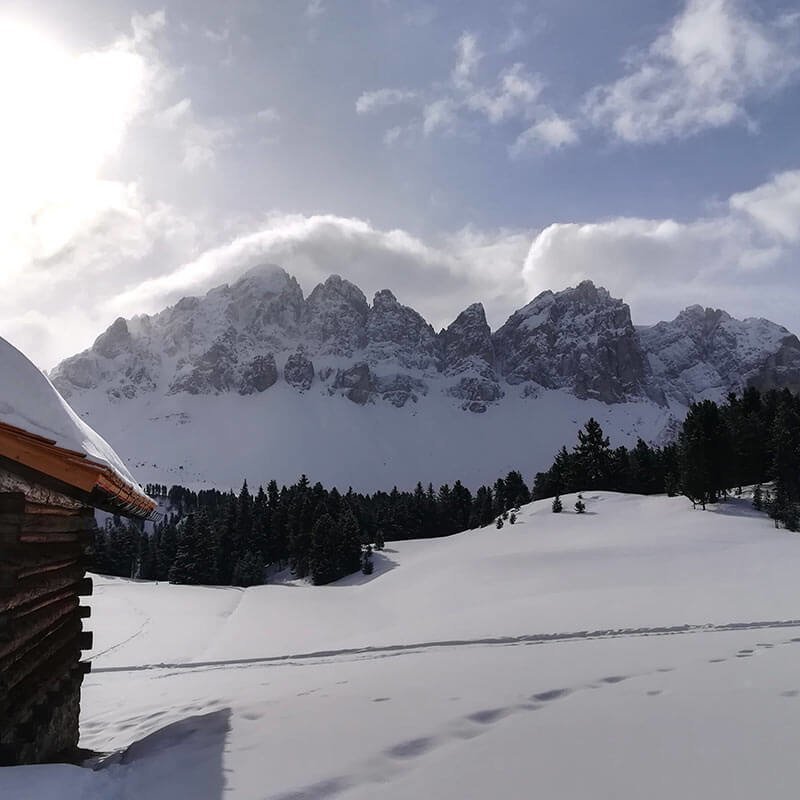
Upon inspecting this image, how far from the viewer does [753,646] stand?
8.70 m

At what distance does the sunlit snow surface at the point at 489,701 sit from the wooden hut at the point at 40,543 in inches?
33.3

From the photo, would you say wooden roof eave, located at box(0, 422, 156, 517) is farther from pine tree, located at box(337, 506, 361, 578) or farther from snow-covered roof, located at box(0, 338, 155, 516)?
pine tree, located at box(337, 506, 361, 578)

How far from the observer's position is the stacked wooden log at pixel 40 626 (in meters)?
5.52

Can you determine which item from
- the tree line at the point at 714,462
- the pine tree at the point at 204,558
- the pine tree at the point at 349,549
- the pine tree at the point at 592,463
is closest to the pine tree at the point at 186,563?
the pine tree at the point at 204,558

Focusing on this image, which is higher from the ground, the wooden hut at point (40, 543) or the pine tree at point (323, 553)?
the wooden hut at point (40, 543)

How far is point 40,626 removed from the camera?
6.74 m

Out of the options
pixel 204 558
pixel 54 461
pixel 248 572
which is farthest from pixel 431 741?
pixel 204 558

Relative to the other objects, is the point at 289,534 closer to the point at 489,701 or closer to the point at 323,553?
the point at 323,553

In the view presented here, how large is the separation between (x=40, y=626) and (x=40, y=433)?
8.84 ft

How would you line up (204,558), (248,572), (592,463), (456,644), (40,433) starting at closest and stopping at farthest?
(40,433)
(456,644)
(248,572)
(204,558)
(592,463)

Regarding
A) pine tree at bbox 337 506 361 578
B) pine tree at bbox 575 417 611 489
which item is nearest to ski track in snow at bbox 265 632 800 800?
pine tree at bbox 337 506 361 578

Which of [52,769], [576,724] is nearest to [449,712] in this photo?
[576,724]

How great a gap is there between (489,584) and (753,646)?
18.3 meters

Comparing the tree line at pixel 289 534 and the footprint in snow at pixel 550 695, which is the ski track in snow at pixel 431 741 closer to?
the footprint in snow at pixel 550 695
